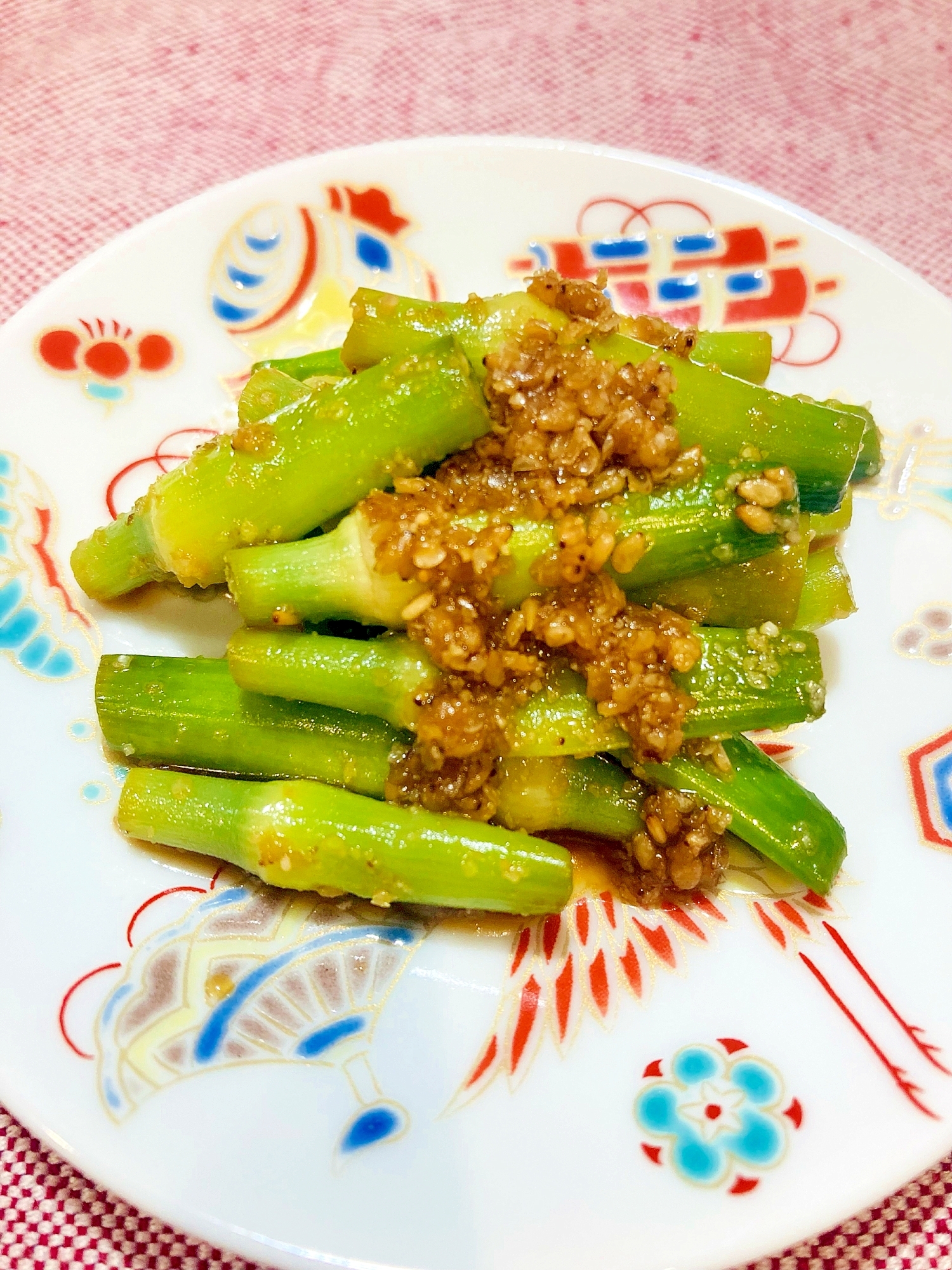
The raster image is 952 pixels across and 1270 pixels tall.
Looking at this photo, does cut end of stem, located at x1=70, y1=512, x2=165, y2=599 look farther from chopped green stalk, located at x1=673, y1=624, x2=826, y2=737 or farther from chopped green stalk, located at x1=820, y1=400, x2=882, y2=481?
chopped green stalk, located at x1=820, y1=400, x2=882, y2=481

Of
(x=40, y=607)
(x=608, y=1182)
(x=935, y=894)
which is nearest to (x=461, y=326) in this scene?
(x=40, y=607)

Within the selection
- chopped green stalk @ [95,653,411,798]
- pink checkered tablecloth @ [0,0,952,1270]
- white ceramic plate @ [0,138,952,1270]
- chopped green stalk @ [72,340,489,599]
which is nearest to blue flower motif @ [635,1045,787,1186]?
white ceramic plate @ [0,138,952,1270]

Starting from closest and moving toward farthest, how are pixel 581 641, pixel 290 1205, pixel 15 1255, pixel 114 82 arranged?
1. pixel 290 1205
2. pixel 15 1255
3. pixel 581 641
4. pixel 114 82

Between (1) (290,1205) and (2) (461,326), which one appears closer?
(1) (290,1205)

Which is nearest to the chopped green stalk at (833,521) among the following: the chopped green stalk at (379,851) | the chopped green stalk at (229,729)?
the chopped green stalk at (379,851)

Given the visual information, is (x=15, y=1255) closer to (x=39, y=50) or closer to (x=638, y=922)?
(x=638, y=922)

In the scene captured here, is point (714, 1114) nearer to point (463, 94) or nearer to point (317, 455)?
point (317, 455)
